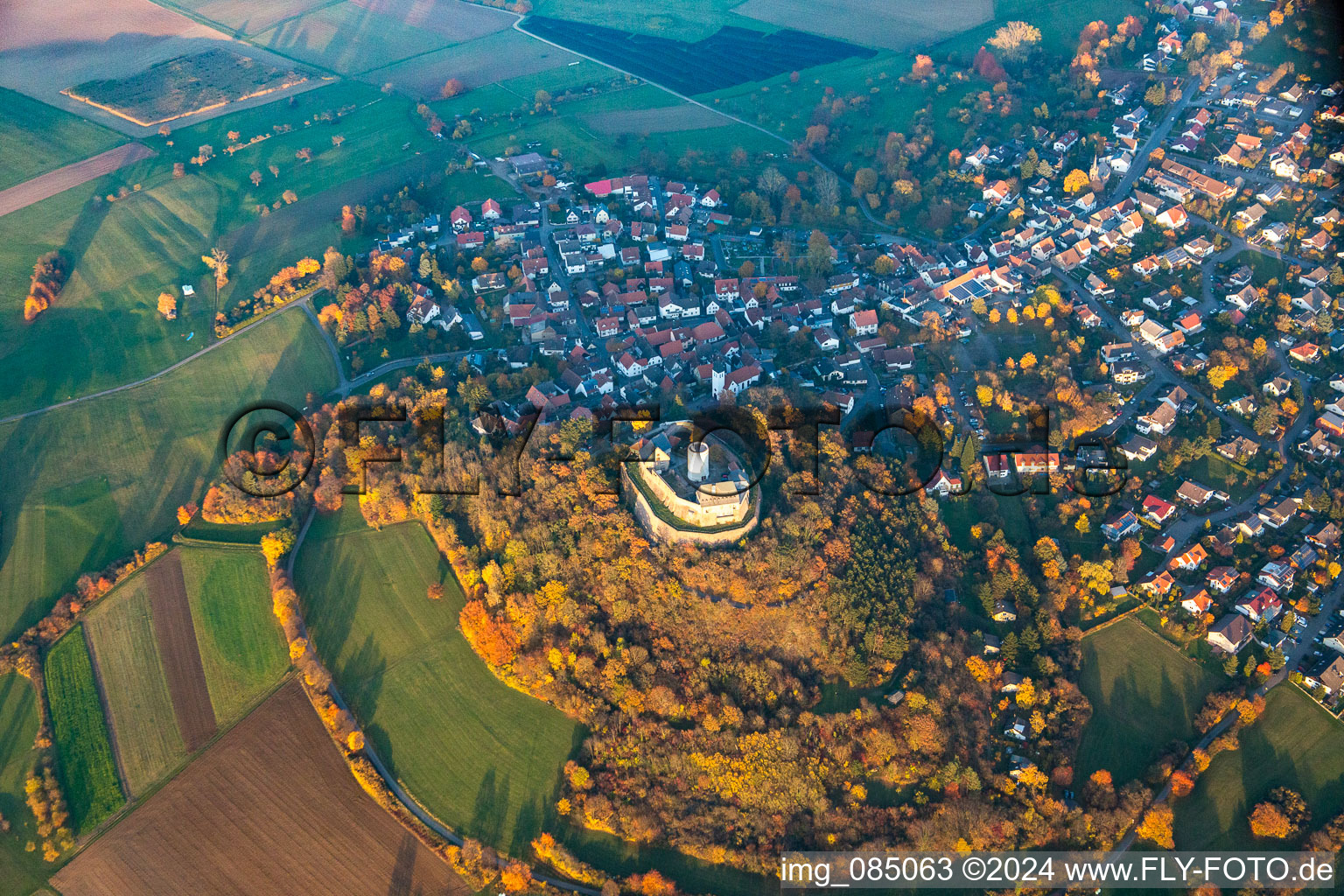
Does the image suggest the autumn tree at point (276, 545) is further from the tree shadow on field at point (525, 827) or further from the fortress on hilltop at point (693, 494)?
the tree shadow on field at point (525, 827)

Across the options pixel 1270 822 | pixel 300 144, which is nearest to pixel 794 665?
pixel 1270 822

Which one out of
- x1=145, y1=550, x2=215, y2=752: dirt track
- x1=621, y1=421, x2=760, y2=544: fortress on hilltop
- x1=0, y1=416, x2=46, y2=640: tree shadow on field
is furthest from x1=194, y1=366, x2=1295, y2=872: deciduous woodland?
x1=0, y1=416, x2=46, y2=640: tree shadow on field

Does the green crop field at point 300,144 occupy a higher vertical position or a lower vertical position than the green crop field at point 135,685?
higher

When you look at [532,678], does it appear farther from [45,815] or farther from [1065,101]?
[1065,101]

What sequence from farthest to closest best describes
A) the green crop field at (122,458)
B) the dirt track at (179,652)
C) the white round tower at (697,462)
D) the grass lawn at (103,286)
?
1. the grass lawn at (103,286)
2. the green crop field at (122,458)
3. the white round tower at (697,462)
4. the dirt track at (179,652)

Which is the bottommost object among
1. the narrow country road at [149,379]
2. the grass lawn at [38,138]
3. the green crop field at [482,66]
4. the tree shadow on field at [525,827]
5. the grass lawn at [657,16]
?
the tree shadow on field at [525,827]

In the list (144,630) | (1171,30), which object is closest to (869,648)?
(144,630)

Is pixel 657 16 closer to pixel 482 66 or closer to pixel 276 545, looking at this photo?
pixel 482 66

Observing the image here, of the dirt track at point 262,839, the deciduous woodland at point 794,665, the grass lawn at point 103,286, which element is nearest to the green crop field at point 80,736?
the dirt track at point 262,839
